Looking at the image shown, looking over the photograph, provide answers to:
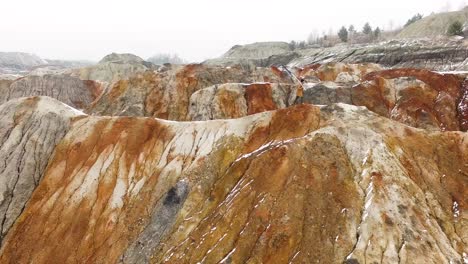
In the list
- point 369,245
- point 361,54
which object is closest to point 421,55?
point 361,54

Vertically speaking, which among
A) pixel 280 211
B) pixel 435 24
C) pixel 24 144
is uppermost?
pixel 435 24

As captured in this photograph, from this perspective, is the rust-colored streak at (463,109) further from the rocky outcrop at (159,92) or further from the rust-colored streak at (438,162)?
the rocky outcrop at (159,92)

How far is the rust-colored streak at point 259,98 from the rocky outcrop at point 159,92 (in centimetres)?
1185

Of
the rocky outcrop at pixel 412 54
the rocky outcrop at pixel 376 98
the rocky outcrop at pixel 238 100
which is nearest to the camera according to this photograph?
the rocky outcrop at pixel 376 98

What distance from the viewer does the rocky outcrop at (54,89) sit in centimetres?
8894

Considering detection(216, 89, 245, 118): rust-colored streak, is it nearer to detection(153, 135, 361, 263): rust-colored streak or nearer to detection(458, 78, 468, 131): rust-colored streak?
detection(153, 135, 361, 263): rust-colored streak

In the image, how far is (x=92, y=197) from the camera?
124 ft

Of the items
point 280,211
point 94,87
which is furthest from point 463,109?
point 94,87

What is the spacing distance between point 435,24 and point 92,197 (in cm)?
16643

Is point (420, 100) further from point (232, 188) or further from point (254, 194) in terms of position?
point (254, 194)

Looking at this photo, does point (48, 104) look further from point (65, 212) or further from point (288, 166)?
point (288, 166)

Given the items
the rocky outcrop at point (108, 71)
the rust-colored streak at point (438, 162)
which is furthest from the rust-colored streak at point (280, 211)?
the rocky outcrop at point (108, 71)

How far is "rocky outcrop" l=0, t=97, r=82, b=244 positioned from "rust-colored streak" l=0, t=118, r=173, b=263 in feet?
3.87

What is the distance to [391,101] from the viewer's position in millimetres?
61312
